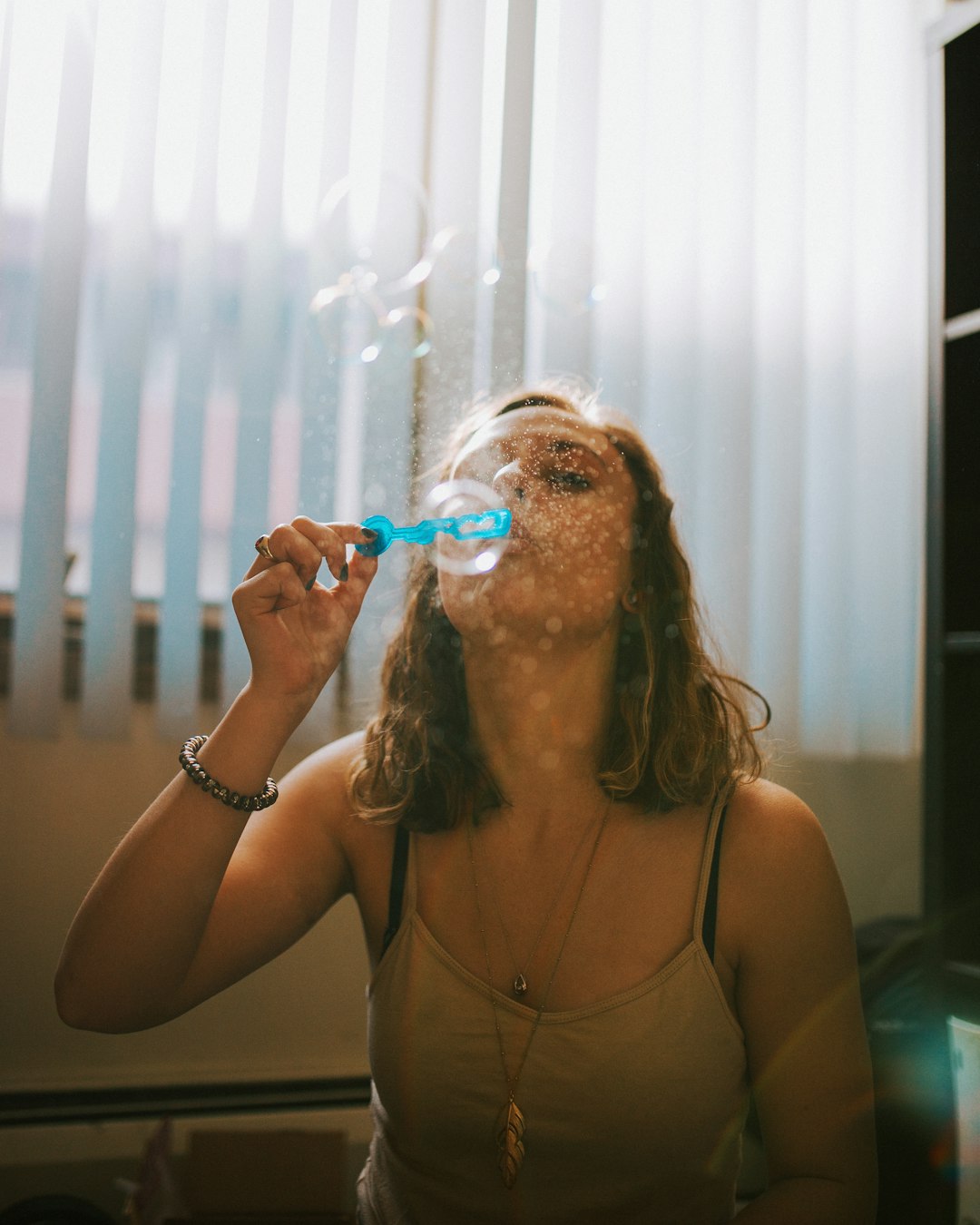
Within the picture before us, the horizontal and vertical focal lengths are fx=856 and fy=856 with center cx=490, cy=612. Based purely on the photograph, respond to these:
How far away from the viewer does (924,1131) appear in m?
0.96

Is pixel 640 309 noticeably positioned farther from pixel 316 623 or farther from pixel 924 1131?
pixel 924 1131

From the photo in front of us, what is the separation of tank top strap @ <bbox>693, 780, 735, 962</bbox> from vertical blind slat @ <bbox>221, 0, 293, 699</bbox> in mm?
616

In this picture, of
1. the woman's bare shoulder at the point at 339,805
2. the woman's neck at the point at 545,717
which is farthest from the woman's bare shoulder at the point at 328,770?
the woman's neck at the point at 545,717

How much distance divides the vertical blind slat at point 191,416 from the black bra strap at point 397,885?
423 millimetres

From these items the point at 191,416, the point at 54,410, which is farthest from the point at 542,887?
the point at 54,410

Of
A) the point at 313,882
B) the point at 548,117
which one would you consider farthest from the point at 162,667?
the point at 548,117

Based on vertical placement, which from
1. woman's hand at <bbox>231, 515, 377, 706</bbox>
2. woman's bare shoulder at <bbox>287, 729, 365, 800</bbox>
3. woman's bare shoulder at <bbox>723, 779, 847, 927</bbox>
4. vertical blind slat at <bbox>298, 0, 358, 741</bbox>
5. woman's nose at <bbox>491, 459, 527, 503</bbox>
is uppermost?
vertical blind slat at <bbox>298, 0, 358, 741</bbox>

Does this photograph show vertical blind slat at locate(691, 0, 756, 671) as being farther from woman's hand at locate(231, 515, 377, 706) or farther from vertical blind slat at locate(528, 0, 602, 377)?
woman's hand at locate(231, 515, 377, 706)

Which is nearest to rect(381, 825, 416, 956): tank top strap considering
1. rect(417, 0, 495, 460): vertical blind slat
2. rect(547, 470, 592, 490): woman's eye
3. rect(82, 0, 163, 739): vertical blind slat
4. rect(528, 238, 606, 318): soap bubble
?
rect(547, 470, 592, 490): woman's eye

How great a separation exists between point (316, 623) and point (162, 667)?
0.45m

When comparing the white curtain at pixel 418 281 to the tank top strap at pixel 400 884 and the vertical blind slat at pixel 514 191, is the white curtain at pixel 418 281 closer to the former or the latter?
the vertical blind slat at pixel 514 191

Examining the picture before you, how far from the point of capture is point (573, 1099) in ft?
2.21

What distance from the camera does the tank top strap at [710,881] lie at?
72 centimetres

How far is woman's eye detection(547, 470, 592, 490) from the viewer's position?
802 mm
